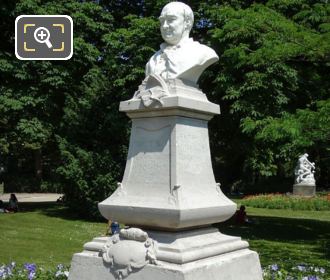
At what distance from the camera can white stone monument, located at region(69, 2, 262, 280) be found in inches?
189

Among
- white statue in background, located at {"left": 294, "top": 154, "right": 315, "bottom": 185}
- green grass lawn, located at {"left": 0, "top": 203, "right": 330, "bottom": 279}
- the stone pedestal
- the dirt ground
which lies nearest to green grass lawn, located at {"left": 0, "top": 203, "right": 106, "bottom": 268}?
green grass lawn, located at {"left": 0, "top": 203, "right": 330, "bottom": 279}

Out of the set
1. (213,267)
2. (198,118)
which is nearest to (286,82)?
(198,118)

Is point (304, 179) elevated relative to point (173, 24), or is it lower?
lower

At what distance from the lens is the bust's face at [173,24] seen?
5508mm

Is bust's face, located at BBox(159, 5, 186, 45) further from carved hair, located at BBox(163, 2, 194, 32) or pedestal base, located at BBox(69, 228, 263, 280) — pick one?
pedestal base, located at BBox(69, 228, 263, 280)

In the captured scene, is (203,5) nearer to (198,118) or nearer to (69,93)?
(69,93)

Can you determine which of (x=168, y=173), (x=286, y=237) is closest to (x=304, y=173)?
(x=286, y=237)

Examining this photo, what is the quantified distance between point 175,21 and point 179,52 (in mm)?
338

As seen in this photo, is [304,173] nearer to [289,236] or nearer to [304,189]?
[304,189]

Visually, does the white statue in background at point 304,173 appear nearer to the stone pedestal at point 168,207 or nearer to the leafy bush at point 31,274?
the leafy bush at point 31,274

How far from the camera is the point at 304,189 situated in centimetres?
2920

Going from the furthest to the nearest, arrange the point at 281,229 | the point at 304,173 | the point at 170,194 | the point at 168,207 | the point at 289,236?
the point at 304,173
the point at 281,229
the point at 289,236
the point at 170,194
the point at 168,207

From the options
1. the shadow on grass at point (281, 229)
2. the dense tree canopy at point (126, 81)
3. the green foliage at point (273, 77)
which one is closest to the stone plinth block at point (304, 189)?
the shadow on grass at point (281, 229)

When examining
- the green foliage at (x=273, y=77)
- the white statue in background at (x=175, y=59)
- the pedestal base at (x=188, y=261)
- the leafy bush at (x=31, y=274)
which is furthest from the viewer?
the green foliage at (x=273, y=77)
